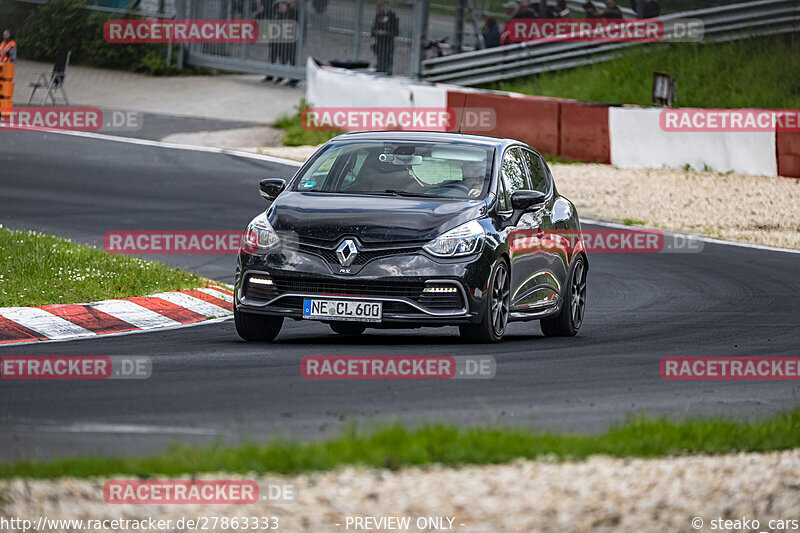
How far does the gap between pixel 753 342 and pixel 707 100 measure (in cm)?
1707

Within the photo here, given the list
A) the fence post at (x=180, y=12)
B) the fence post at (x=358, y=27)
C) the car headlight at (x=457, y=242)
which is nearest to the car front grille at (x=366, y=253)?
the car headlight at (x=457, y=242)

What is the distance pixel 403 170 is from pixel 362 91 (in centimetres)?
1693

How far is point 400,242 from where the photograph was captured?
9.91 meters

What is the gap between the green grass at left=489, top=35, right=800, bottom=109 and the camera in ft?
90.0

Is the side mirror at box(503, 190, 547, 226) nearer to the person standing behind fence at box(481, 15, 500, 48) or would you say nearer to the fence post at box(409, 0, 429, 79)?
the fence post at box(409, 0, 429, 79)

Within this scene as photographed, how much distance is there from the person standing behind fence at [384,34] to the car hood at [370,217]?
68.6 ft

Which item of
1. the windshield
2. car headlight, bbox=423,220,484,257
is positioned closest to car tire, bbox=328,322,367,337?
the windshield

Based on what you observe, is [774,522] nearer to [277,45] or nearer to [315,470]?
[315,470]

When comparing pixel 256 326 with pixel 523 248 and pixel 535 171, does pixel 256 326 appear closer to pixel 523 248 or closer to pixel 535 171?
pixel 523 248

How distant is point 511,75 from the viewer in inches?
1224

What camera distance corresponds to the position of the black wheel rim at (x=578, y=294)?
485 inches

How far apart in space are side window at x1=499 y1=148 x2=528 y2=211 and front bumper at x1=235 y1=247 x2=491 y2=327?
112 centimetres

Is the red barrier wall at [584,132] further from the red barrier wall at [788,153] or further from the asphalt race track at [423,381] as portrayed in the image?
the asphalt race track at [423,381]

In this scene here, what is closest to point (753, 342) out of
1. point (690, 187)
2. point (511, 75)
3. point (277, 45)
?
point (690, 187)
